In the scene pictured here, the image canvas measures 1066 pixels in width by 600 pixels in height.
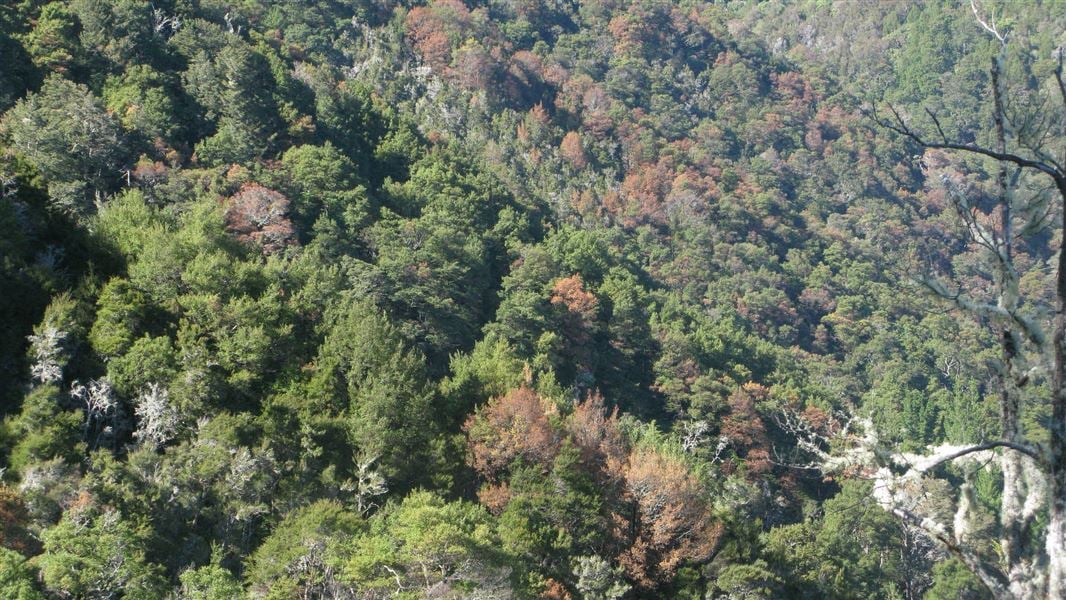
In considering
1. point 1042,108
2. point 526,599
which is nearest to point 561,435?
point 526,599

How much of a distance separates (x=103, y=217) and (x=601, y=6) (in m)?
108

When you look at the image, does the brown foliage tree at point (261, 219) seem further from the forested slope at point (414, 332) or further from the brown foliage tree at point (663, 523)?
the brown foliage tree at point (663, 523)

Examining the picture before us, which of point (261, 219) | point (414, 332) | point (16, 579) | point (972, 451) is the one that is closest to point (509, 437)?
point (414, 332)

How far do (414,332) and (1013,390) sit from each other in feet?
135

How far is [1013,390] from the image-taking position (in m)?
5.80

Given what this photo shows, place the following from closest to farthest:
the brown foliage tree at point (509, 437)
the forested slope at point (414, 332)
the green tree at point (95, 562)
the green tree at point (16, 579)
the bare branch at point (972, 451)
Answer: the bare branch at point (972, 451), the green tree at point (16, 579), the green tree at point (95, 562), the forested slope at point (414, 332), the brown foliage tree at point (509, 437)

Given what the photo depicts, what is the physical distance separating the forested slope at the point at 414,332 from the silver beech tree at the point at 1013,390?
1.20 ft

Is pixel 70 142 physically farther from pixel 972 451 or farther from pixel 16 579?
pixel 972 451

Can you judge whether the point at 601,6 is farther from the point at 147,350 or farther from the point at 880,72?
the point at 147,350

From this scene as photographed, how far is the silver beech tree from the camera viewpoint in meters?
5.57

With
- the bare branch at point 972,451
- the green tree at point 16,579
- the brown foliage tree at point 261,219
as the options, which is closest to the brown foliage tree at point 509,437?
the green tree at point 16,579

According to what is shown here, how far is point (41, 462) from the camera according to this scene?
2378cm

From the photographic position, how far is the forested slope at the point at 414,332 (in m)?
24.3

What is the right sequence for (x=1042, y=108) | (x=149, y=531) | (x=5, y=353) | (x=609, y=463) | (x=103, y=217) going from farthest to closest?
1. (x=103, y=217)
2. (x=609, y=463)
3. (x=5, y=353)
4. (x=149, y=531)
5. (x=1042, y=108)
